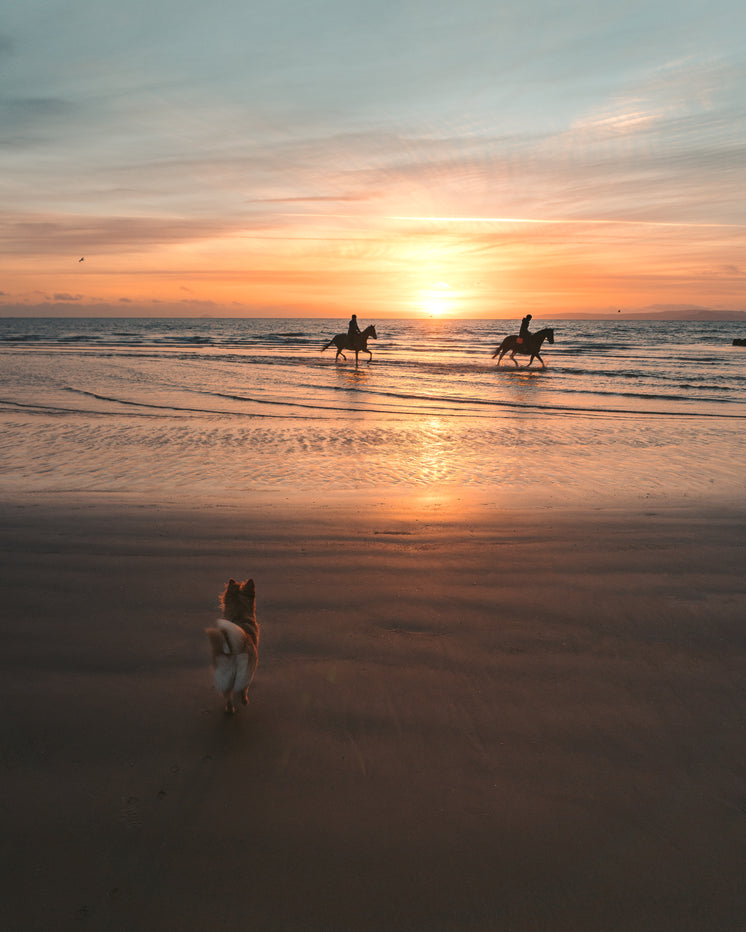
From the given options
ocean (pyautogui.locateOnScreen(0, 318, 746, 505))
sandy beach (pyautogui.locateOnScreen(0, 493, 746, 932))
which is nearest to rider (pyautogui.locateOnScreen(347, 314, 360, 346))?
ocean (pyautogui.locateOnScreen(0, 318, 746, 505))

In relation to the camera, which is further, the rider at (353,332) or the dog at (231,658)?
the rider at (353,332)

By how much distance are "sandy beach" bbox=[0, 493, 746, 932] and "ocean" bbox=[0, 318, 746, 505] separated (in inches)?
105

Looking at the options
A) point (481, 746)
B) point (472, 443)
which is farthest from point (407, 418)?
point (481, 746)

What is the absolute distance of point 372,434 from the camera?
480 inches

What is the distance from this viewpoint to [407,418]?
574 inches

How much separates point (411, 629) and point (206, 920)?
2227 mm

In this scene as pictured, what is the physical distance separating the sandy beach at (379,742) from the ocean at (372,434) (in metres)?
2.67

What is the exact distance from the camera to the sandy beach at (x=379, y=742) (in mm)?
2270

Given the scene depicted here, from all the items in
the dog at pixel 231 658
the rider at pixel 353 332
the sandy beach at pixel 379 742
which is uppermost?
the rider at pixel 353 332

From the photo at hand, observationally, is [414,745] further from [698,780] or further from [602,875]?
[698,780]

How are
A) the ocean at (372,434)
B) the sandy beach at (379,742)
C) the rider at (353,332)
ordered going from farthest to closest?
the rider at (353,332), the ocean at (372,434), the sandy beach at (379,742)

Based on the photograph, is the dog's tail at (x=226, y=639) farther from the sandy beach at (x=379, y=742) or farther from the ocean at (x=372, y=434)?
the ocean at (x=372, y=434)

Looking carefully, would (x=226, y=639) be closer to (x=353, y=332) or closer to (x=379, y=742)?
(x=379, y=742)

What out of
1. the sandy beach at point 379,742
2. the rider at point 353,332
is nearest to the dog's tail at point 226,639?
the sandy beach at point 379,742
